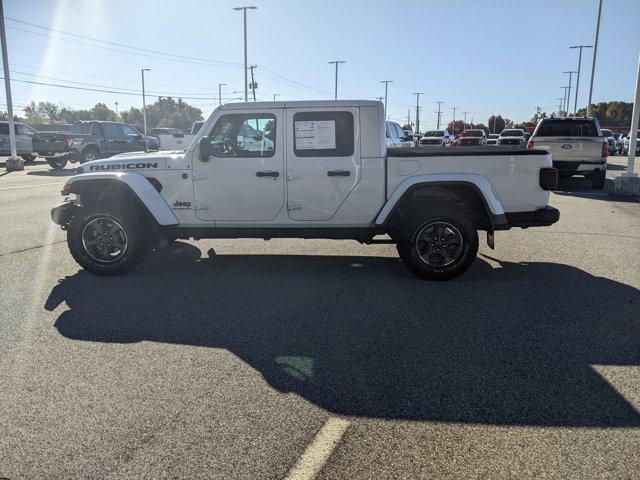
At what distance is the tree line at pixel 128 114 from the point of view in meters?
142

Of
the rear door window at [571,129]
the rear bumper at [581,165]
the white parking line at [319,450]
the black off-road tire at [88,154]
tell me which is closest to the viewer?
the white parking line at [319,450]

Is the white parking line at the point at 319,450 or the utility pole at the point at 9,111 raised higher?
the utility pole at the point at 9,111

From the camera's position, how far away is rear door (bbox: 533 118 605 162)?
1437cm

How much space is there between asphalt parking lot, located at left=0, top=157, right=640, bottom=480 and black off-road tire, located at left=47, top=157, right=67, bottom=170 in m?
17.6

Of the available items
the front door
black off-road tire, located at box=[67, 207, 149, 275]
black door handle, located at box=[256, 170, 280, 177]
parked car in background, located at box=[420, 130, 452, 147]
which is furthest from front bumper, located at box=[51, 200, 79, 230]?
parked car in background, located at box=[420, 130, 452, 147]

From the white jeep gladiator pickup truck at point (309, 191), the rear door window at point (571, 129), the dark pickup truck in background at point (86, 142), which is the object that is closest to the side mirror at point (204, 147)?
the white jeep gladiator pickup truck at point (309, 191)

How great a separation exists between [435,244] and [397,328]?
1676mm

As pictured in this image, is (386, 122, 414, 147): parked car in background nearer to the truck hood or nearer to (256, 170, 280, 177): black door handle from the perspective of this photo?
(256, 170, 280, 177): black door handle

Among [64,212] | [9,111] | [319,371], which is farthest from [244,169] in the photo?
[9,111]

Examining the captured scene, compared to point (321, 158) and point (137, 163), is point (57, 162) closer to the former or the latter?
point (137, 163)

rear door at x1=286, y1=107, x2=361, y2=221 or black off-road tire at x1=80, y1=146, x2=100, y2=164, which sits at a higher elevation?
rear door at x1=286, y1=107, x2=361, y2=221

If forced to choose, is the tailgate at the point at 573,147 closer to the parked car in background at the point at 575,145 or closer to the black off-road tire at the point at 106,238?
the parked car in background at the point at 575,145

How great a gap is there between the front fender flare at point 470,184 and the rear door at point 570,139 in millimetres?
9532

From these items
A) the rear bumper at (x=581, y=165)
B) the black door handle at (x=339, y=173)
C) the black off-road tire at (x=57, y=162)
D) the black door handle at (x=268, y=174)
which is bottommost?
the black off-road tire at (x=57, y=162)
